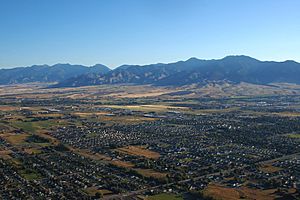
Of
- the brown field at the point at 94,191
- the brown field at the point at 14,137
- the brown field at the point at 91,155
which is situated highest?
the brown field at the point at 14,137

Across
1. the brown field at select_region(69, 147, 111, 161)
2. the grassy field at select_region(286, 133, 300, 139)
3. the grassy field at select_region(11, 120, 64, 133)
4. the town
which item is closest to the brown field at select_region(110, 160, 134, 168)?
the town

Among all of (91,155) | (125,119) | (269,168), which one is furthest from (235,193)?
(125,119)

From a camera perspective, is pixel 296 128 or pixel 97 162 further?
pixel 296 128

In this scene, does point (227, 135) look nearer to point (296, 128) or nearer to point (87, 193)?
point (296, 128)

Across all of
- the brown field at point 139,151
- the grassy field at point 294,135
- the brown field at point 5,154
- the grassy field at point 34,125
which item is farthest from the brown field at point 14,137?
the grassy field at point 294,135

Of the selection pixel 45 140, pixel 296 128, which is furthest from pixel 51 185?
pixel 296 128

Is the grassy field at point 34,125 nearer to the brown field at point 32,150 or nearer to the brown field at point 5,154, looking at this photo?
the brown field at point 32,150

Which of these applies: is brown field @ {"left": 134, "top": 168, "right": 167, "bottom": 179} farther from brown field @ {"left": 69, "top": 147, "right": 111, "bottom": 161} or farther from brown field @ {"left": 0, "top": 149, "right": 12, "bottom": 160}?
brown field @ {"left": 0, "top": 149, "right": 12, "bottom": 160}
